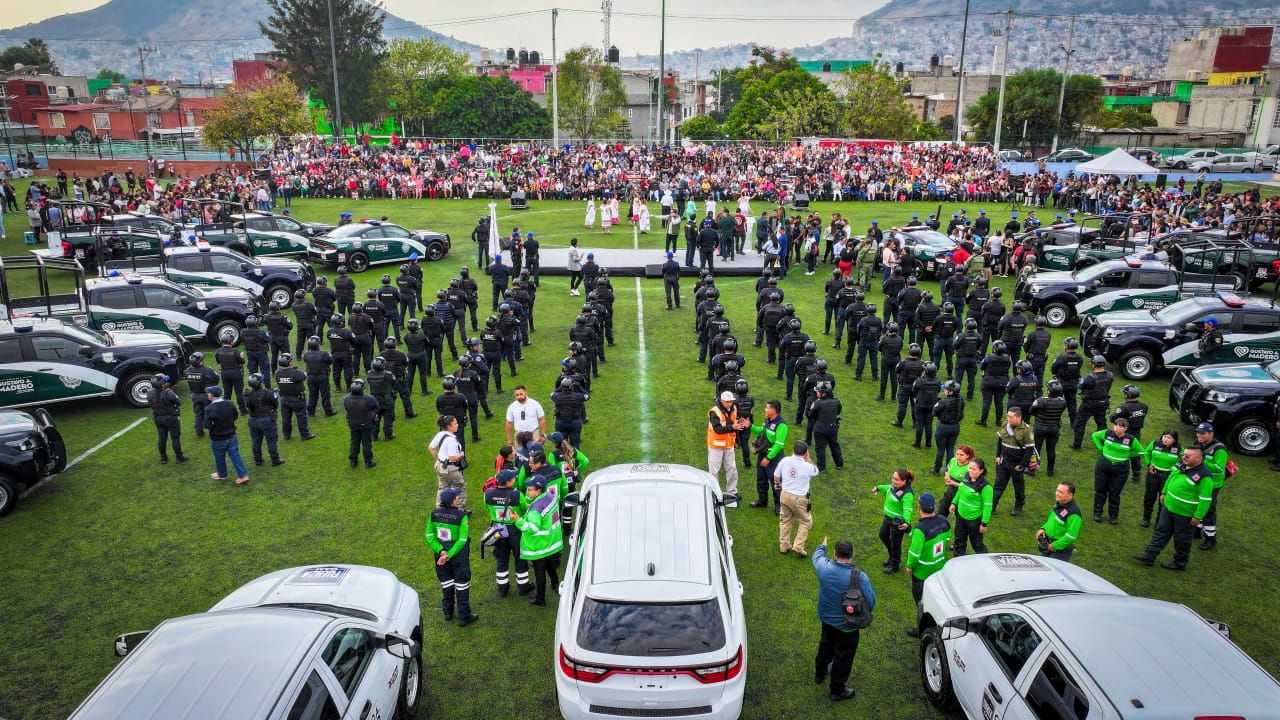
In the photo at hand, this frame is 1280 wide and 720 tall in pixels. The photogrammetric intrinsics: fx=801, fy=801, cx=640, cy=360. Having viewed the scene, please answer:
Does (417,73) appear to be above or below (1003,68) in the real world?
above

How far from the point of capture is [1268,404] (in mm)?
11625

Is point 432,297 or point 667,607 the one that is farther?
point 432,297

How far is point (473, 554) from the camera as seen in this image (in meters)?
9.28

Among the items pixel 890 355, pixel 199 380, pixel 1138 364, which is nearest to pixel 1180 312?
pixel 1138 364

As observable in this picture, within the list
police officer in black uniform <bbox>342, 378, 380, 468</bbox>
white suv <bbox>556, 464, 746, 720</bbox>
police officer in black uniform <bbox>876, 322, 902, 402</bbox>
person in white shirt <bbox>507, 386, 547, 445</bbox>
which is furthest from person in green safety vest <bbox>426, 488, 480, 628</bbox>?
police officer in black uniform <bbox>876, 322, 902, 402</bbox>

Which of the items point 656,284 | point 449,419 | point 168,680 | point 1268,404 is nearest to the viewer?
point 168,680

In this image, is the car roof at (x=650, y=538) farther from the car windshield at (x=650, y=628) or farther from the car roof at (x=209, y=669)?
the car roof at (x=209, y=669)

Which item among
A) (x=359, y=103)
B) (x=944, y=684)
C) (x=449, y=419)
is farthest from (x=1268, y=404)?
(x=359, y=103)

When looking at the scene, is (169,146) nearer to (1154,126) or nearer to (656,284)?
Answer: (656,284)

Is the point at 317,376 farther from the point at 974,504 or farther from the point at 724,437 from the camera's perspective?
the point at 974,504

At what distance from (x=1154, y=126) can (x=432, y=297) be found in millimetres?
79067

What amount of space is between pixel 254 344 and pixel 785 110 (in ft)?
210

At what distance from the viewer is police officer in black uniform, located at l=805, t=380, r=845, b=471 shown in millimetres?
10812

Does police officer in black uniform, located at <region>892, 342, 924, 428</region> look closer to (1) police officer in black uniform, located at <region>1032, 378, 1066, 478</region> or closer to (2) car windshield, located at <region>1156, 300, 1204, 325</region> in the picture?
(1) police officer in black uniform, located at <region>1032, 378, 1066, 478</region>
